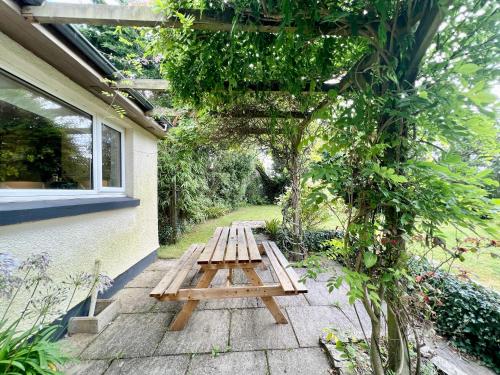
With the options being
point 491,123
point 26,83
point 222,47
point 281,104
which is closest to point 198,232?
point 281,104

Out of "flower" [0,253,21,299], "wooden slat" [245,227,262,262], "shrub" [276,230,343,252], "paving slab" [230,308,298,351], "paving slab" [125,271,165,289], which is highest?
"flower" [0,253,21,299]

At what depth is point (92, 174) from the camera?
9.59 feet

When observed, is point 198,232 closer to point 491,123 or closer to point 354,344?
point 354,344

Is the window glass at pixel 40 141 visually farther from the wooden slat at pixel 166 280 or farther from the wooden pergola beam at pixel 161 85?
the wooden slat at pixel 166 280

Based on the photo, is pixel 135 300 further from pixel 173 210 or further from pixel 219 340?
pixel 173 210

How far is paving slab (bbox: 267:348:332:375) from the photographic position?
5.54ft

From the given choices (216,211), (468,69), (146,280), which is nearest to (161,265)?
(146,280)

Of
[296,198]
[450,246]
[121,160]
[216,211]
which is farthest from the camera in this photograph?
[216,211]

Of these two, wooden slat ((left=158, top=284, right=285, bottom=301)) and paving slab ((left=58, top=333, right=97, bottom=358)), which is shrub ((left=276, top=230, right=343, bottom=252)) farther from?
paving slab ((left=58, top=333, right=97, bottom=358))

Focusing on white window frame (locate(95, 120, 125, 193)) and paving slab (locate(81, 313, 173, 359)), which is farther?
white window frame (locate(95, 120, 125, 193))

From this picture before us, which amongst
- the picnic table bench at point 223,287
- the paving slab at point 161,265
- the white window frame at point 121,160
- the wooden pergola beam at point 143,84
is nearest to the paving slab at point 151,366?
the picnic table bench at point 223,287

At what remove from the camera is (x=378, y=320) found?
1.31 m

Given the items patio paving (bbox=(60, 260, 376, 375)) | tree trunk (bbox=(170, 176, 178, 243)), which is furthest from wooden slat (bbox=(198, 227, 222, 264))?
tree trunk (bbox=(170, 176, 178, 243))

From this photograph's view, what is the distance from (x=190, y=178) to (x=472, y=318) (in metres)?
5.93
